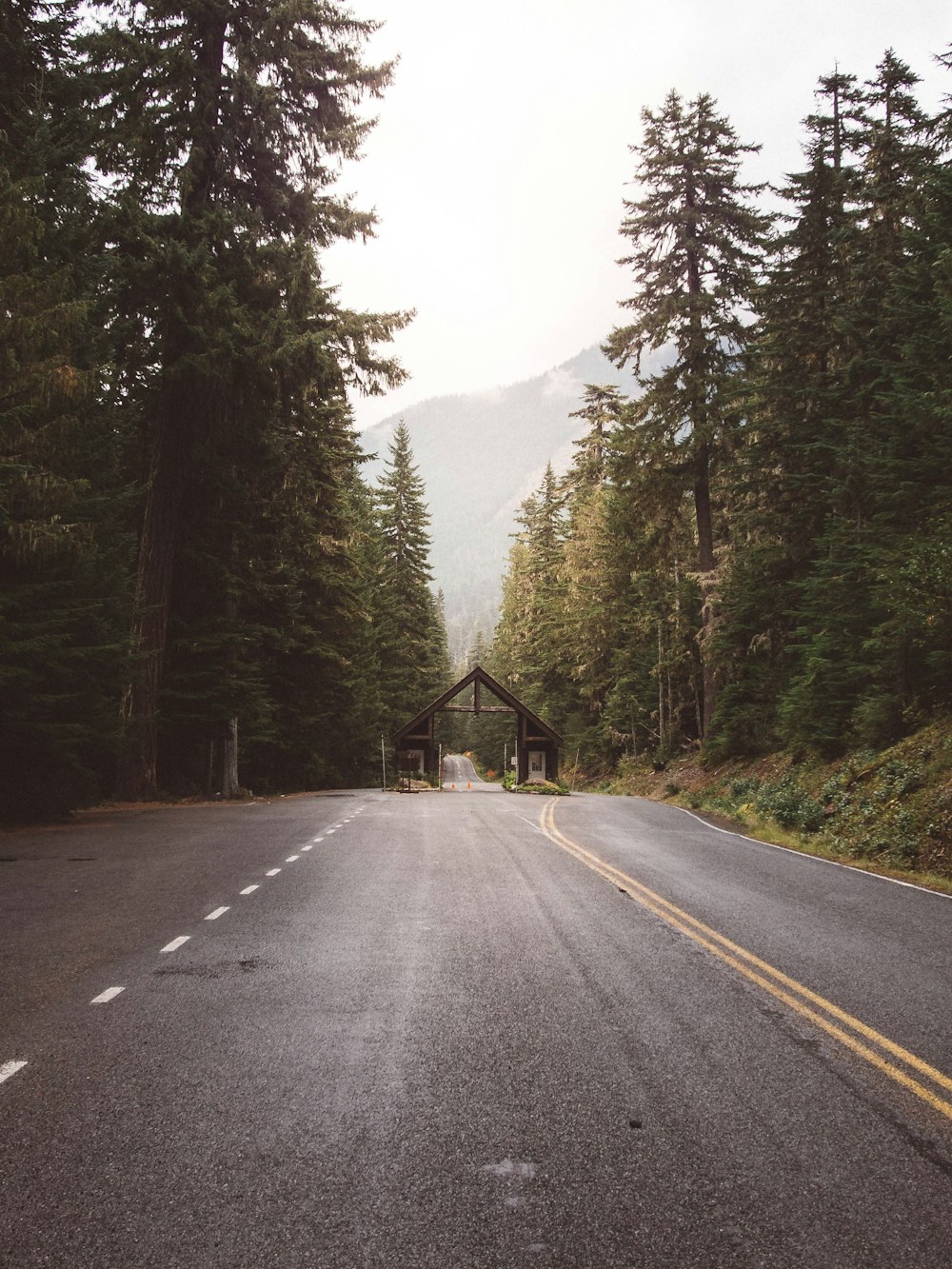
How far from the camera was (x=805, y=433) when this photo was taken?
23234 millimetres

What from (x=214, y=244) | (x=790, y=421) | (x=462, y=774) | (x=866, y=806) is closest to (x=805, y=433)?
(x=790, y=421)

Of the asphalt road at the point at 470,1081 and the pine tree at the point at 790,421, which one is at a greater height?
the pine tree at the point at 790,421

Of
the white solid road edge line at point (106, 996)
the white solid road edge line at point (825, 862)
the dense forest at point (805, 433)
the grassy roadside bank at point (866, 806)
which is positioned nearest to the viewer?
the white solid road edge line at point (106, 996)

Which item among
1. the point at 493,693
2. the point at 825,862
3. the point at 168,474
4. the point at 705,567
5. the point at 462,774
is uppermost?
the point at 168,474

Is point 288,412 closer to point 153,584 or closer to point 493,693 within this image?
point 153,584

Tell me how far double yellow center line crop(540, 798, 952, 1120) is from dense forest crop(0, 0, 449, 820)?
10688 millimetres

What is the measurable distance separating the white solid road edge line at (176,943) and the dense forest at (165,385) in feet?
25.0

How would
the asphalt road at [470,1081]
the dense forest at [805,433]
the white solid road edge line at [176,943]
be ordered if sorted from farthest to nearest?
the dense forest at [805,433] < the white solid road edge line at [176,943] < the asphalt road at [470,1081]

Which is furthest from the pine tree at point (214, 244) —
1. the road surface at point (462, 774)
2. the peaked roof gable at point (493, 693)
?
the road surface at point (462, 774)

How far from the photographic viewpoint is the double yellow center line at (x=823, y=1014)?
4.06 metres

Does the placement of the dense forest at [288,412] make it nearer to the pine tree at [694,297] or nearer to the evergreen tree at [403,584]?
the pine tree at [694,297]

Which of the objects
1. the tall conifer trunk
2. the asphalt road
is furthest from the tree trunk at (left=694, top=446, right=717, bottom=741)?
the asphalt road

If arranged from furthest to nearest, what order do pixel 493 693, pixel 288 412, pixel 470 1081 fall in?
pixel 493 693 → pixel 288 412 → pixel 470 1081

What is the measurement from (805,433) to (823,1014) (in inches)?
837
